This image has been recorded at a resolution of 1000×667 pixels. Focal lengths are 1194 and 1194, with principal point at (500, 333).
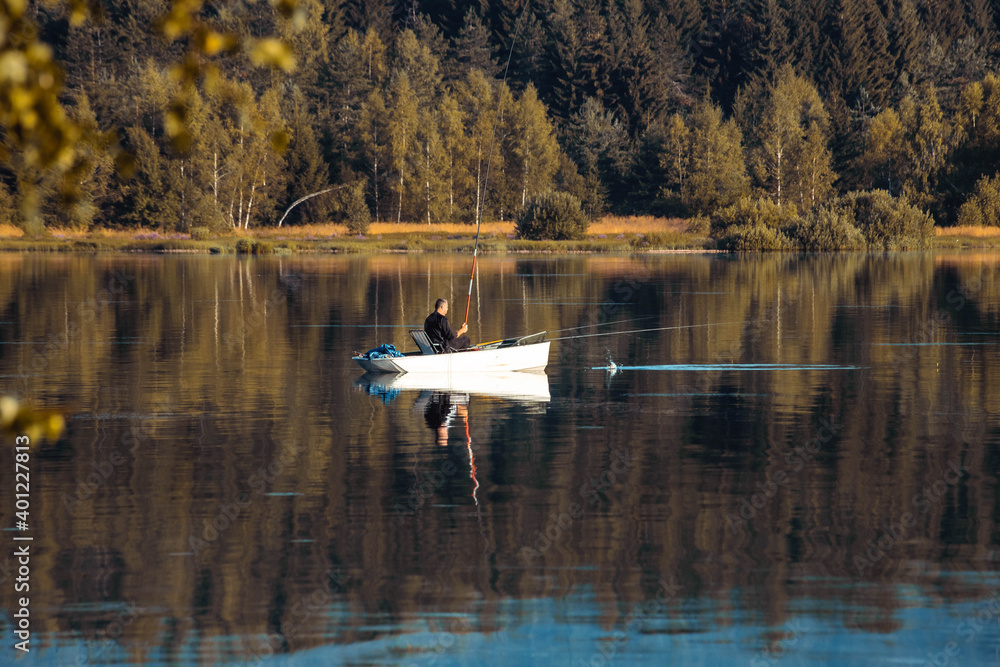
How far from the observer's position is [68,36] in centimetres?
11688

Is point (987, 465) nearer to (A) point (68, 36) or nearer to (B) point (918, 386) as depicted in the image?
(B) point (918, 386)

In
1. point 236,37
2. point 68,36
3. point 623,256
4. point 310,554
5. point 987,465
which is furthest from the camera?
point 68,36

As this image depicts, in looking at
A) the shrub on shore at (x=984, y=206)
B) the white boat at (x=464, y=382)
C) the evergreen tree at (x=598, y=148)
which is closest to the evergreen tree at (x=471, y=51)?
the evergreen tree at (x=598, y=148)

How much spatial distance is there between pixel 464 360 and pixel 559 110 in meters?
117

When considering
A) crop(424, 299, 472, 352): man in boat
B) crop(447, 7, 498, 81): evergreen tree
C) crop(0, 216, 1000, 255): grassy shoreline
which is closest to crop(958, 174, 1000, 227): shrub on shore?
crop(0, 216, 1000, 255): grassy shoreline

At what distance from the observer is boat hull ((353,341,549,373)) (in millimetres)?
23734

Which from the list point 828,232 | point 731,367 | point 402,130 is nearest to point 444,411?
point 731,367

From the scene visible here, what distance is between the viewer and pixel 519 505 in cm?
1318

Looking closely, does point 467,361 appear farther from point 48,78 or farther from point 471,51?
point 471,51

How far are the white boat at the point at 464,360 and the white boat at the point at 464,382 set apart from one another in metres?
0.13

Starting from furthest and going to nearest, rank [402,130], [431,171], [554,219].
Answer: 1. [402,130]
2. [431,171]
3. [554,219]

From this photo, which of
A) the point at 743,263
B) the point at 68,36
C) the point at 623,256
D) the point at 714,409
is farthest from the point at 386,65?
the point at 714,409

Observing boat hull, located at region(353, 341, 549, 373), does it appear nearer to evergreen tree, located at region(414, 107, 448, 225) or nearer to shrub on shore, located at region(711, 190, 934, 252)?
shrub on shore, located at region(711, 190, 934, 252)

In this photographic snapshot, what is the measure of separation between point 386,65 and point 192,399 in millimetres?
115978
